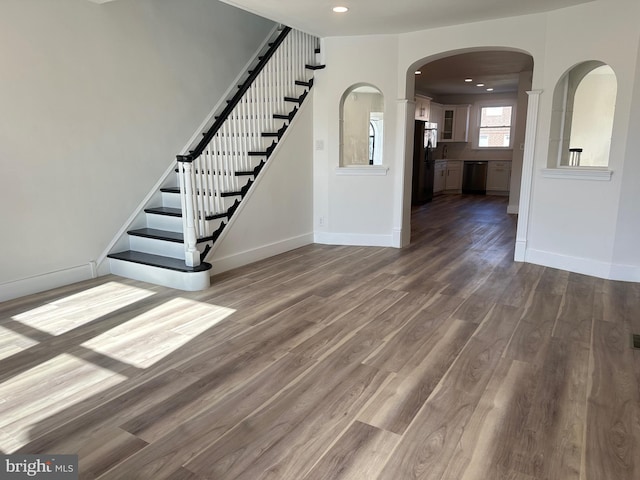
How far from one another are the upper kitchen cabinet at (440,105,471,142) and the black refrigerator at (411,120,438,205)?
1.51 meters

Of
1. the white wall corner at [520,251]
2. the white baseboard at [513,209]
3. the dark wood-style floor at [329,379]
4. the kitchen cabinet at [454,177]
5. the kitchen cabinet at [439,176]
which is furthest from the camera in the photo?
the kitchen cabinet at [454,177]

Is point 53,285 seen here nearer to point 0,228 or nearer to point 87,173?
point 0,228

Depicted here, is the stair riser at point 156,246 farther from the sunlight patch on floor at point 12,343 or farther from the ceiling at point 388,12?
the ceiling at point 388,12

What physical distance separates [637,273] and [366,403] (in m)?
3.47

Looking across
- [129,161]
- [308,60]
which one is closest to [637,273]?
[308,60]

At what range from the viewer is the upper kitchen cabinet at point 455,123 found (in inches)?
463

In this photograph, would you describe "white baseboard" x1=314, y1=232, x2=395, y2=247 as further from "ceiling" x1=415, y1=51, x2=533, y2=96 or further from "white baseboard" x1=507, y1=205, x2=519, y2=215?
"white baseboard" x1=507, y1=205, x2=519, y2=215

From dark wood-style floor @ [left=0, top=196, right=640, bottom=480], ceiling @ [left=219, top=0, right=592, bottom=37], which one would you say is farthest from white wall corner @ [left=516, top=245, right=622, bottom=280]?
ceiling @ [left=219, top=0, right=592, bottom=37]

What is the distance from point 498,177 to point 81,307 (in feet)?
35.0

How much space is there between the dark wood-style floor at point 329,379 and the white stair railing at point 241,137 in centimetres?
78

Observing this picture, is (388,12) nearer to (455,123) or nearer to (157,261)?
(157,261)

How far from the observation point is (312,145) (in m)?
5.72

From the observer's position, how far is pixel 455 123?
11875 millimetres

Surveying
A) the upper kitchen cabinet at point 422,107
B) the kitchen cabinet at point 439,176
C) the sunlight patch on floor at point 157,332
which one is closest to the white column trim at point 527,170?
the sunlight patch on floor at point 157,332
